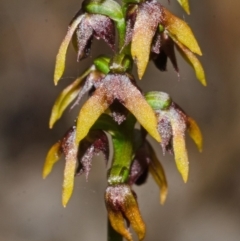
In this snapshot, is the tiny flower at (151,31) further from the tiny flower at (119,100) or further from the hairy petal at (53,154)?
the hairy petal at (53,154)

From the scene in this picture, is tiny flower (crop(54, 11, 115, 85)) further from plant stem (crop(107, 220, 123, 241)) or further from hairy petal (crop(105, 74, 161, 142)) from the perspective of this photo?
plant stem (crop(107, 220, 123, 241))

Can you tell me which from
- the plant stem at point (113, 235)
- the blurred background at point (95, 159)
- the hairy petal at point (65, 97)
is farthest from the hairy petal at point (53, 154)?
the blurred background at point (95, 159)

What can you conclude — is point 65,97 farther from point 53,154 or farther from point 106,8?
point 106,8

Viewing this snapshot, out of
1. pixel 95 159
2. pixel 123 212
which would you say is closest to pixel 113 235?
pixel 123 212

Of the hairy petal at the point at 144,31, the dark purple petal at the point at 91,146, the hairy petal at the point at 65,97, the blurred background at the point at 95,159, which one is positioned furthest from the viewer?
the blurred background at the point at 95,159

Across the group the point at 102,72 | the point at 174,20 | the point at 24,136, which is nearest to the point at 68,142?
the point at 102,72

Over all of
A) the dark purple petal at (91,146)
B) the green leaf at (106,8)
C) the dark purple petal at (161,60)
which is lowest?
the dark purple petal at (91,146)

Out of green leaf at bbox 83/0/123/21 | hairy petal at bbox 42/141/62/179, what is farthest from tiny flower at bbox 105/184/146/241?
green leaf at bbox 83/0/123/21
